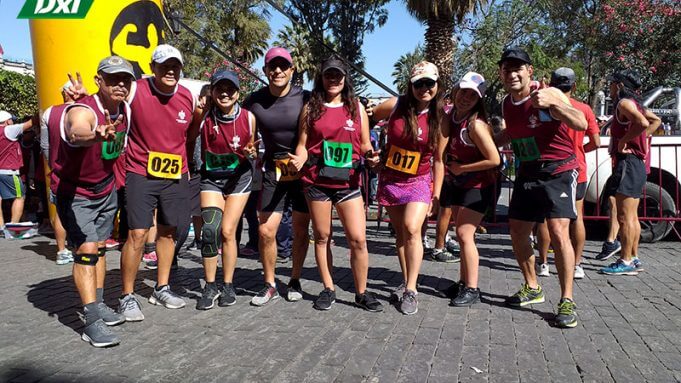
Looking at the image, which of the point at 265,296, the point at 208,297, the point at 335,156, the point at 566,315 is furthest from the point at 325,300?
the point at 566,315

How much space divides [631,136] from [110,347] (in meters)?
5.22

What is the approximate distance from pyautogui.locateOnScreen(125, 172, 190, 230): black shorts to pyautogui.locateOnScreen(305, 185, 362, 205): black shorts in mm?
1045

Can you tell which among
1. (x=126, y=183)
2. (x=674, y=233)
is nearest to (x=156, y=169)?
(x=126, y=183)

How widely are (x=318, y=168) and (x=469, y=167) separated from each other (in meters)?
1.24

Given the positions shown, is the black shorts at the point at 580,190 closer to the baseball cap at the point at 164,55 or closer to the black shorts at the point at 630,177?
the black shorts at the point at 630,177

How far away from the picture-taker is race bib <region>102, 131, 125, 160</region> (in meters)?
3.91

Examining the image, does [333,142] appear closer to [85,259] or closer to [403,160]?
[403,160]

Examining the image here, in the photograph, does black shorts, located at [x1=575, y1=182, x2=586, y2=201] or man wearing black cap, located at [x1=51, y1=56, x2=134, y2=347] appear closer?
man wearing black cap, located at [x1=51, y1=56, x2=134, y2=347]

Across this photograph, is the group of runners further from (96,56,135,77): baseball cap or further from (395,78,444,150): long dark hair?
(96,56,135,77): baseball cap

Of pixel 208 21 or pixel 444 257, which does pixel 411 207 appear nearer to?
pixel 444 257

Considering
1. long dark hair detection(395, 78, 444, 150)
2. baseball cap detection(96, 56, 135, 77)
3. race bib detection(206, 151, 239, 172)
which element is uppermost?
baseball cap detection(96, 56, 135, 77)

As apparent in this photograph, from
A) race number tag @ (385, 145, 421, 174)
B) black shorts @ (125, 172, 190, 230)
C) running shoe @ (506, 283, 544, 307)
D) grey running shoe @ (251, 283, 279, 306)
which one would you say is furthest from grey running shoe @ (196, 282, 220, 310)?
running shoe @ (506, 283, 544, 307)

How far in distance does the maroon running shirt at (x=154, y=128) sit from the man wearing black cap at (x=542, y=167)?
260 cm

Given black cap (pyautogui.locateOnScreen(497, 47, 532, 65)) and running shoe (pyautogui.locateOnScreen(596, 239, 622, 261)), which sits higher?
black cap (pyautogui.locateOnScreen(497, 47, 532, 65))
